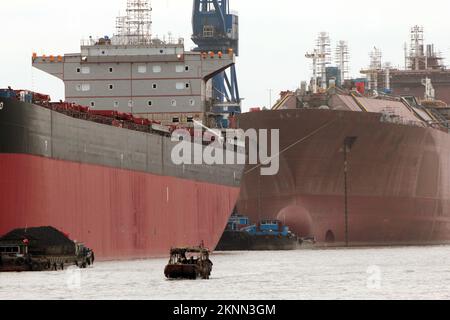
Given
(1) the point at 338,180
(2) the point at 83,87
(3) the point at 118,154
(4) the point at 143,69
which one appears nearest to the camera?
(3) the point at 118,154

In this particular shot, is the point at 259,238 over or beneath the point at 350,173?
beneath

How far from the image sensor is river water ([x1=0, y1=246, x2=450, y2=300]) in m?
34.1

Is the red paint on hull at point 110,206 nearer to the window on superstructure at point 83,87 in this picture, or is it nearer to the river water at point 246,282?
the river water at point 246,282

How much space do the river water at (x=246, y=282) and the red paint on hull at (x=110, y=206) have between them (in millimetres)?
1666

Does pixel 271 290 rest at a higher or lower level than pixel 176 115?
lower

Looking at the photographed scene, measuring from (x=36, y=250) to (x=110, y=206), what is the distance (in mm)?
9094

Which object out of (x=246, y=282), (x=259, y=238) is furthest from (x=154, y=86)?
(x=246, y=282)

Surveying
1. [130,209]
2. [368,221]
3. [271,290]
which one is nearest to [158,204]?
[130,209]

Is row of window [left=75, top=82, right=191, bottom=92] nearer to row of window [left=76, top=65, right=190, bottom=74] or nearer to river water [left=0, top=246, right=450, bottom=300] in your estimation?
row of window [left=76, top=65, right=190, bottom=74]

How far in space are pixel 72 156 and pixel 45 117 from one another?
2384 mm

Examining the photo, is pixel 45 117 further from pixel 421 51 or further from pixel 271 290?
pixel 421 51

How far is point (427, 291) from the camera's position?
116ft

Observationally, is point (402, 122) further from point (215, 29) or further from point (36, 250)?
point (36, 250)

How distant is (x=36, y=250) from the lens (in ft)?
135
